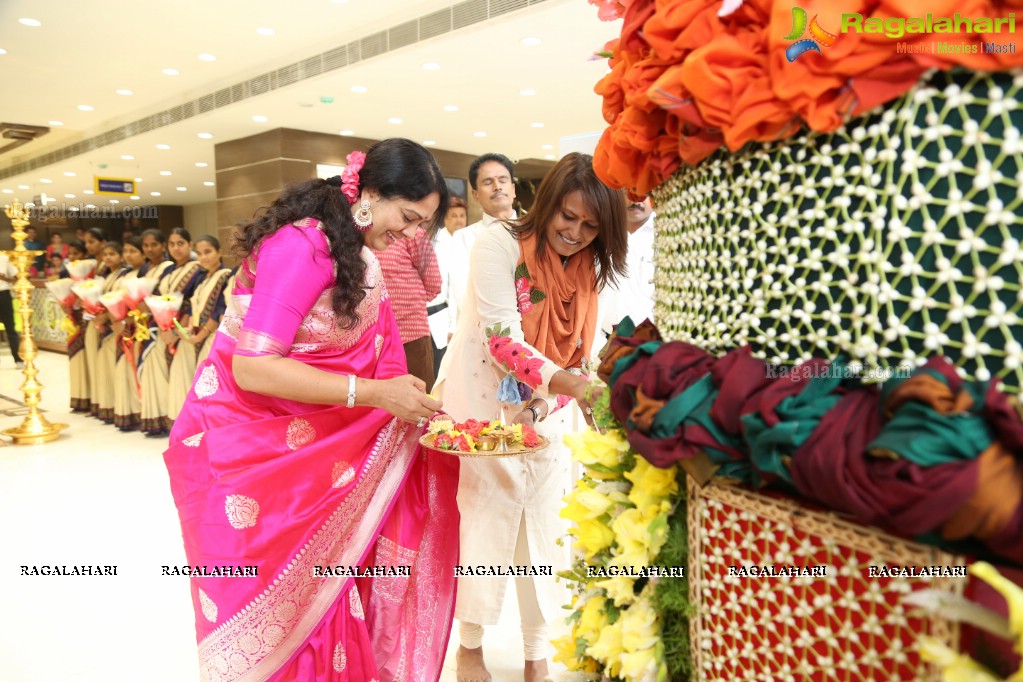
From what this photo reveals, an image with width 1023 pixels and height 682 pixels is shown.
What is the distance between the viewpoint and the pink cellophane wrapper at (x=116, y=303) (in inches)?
239

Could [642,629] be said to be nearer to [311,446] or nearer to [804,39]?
[804,39]

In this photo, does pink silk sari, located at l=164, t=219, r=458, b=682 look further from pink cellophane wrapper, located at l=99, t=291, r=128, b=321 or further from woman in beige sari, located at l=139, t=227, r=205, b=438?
pink cellophane wrapper, located at l=99, t=291, r=128, b=321

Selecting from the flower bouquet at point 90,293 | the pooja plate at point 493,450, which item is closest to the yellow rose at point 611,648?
the pooja plate at point 493,450

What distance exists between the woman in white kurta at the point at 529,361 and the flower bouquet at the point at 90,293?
5.49 metres

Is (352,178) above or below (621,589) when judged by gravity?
above

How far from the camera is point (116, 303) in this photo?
6090 millimetres

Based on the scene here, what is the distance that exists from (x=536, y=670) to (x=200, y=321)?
4.27 meters

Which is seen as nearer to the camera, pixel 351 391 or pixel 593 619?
pixel 593 619

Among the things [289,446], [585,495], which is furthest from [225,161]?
[585,495]

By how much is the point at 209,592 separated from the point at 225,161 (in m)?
10.2

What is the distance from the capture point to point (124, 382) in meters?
6.12

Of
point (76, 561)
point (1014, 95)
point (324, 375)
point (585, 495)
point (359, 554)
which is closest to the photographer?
point (1014, 95)

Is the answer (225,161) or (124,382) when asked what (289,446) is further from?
(225,161)

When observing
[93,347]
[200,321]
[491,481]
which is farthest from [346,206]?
[93,347]
